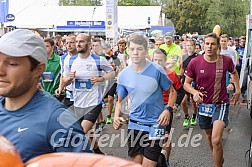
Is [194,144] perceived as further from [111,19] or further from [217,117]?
[111,19]

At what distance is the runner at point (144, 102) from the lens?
183 inches

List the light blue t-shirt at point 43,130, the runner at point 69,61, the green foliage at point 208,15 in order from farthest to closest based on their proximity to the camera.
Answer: the green foliage at point 208,15 < the runner at point 69,61 < the light blue t-shirt at point 43,130

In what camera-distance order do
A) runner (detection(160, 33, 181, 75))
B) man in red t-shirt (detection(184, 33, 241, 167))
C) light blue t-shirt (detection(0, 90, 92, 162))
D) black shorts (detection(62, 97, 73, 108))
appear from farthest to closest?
runner (detection(160, 33, 181, 75))
black shorts (detection(62, 97, 73, 108))
man in red t-shirt (detection(184, 33, 241, 167))
light blue t-shirt (detection(0, 90, 92, 162))

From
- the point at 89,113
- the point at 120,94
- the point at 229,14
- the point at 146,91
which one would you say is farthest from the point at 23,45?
the point at 229,14

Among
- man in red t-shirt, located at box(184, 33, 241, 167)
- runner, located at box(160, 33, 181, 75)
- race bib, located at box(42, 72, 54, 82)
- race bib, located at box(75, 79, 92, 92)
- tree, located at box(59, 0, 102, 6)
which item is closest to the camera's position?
man in red t-shirt, located at box(184, 33, 241, 167)

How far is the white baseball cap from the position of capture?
2.06 m

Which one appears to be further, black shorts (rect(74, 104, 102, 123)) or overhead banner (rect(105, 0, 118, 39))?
overhead banner (rect(105, 0, 118, 39))

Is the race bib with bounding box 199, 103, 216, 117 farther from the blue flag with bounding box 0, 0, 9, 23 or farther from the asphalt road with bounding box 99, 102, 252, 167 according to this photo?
the blue flag with bounding box 0, 0, 9, 23

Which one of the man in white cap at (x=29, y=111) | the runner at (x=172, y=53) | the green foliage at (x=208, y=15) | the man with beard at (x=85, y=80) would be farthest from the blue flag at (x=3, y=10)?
the man in white cap at (x=29, y=111)

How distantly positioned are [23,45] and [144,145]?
2816 millimetres

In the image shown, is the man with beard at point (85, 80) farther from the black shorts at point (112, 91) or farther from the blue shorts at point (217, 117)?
the black shorts at point (112, 91)

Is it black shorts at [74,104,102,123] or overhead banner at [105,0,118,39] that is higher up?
overhead banner at [105,0,118,39]

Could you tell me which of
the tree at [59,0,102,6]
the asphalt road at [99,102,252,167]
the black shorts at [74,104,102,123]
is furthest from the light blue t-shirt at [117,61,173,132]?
the tree at [59,0,102,6]

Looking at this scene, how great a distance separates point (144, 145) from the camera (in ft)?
15.4
